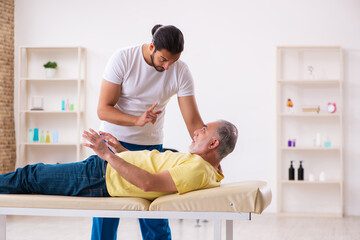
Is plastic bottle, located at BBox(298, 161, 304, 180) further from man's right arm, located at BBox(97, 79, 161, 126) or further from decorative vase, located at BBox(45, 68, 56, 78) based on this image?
man's right arm, located at BBox(97, 79, 161, 126)

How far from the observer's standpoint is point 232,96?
16.6ft

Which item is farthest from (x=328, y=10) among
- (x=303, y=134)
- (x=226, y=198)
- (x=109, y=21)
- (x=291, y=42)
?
(x=226, y=198)

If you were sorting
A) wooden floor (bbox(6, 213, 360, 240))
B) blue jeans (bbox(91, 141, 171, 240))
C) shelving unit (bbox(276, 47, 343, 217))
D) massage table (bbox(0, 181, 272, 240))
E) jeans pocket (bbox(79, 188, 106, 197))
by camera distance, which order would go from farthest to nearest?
shelving unit (bbox(276, 47, 343, 217)) → wooden floor (bbox(6, 213, 360, 240)) → blue jeans (bbox(91, 141, 171, 240)) → jeans pocket (bbox(79, 188, 106, 197)) → massage table (bbox(0, 181, 272, 240))

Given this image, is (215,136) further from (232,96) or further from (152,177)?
(232,96)

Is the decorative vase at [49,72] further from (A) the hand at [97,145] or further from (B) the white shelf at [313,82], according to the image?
(A) the hand at [97,145]

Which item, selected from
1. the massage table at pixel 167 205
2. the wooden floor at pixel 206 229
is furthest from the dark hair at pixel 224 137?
the wooden floor at pixel 206 229

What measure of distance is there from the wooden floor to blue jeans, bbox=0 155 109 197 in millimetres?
1673

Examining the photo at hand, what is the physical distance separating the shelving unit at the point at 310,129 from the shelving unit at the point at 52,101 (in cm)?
208

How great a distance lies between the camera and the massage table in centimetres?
186

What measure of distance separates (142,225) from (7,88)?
3.16 m

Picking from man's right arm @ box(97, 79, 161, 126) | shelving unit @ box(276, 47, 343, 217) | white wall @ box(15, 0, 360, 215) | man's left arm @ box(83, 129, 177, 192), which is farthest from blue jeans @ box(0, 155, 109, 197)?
shelving unit @ box(276, 47, 343, 217)

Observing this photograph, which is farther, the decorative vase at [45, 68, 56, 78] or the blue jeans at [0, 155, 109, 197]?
the decorative vase at [45, 68, 56, 78]

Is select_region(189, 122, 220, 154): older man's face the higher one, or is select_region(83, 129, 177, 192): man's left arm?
select_region(189, 122, 220, 154): older man's face

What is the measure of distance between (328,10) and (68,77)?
2749 millimetres
